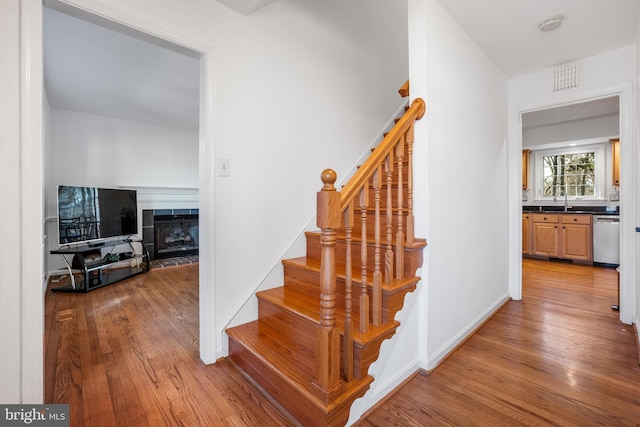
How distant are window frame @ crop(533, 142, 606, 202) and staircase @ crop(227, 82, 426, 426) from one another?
16.6ft

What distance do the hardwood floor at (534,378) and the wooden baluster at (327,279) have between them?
45cm

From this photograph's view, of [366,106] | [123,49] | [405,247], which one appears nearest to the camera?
[405,247]

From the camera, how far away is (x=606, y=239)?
4.23 meters

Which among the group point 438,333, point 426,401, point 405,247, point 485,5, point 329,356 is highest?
point 485,5

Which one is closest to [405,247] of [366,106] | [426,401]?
[426,401]

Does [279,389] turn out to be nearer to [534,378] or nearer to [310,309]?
[310,309]

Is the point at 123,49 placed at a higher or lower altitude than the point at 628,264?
higher

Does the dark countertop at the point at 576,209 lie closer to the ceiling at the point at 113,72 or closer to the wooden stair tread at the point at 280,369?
the wooden stair tread at the point at 280,369

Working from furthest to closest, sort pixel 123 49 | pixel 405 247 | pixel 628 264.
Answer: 1. pixel 123 49
2. pixel 628 264
3. pixel 405 247

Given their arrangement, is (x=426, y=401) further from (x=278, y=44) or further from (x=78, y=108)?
(x=78, y=108)

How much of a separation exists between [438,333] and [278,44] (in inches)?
93.9

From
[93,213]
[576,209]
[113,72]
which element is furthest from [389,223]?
[576,209]

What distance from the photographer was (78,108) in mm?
4109

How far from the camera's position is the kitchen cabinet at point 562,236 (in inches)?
173
